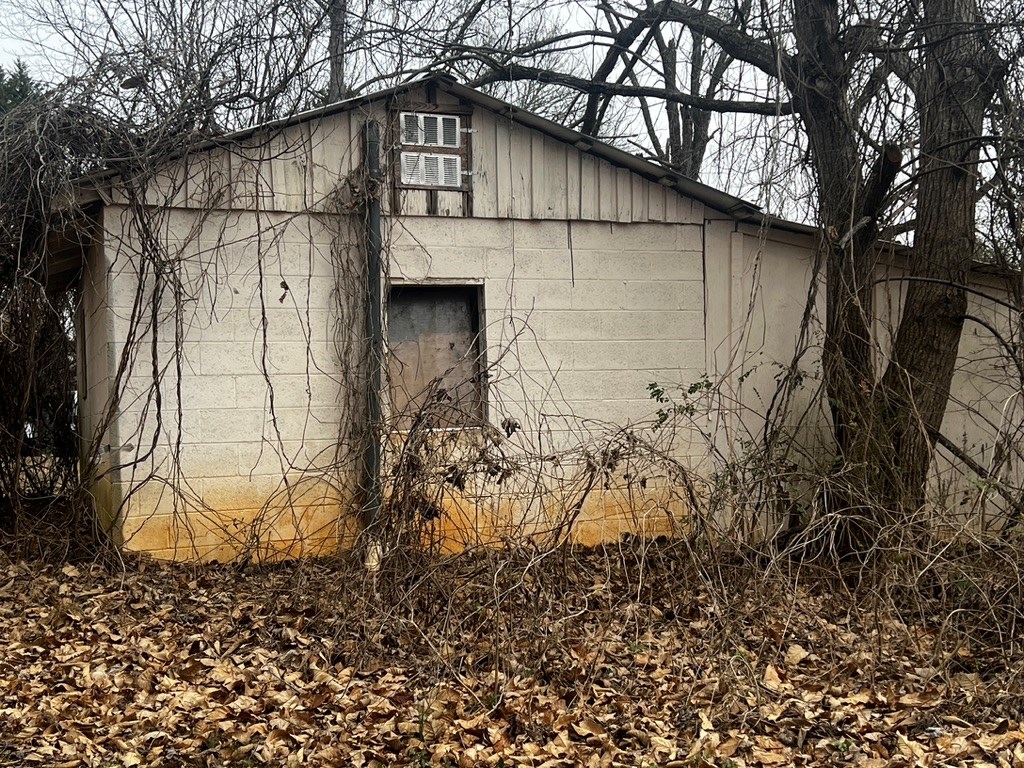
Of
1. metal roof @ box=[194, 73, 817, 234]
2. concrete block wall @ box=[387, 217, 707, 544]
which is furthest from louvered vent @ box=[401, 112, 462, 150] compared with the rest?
concrete block wall @ box=[387, 217, 707, 544]

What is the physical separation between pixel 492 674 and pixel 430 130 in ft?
15.7

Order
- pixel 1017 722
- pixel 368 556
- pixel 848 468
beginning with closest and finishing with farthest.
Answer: pixel 1017 722 → pixel 368 556 → pixel 848 468

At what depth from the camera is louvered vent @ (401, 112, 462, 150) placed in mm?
8336

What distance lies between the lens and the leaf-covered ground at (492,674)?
187 inches

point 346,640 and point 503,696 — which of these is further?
point 346,640

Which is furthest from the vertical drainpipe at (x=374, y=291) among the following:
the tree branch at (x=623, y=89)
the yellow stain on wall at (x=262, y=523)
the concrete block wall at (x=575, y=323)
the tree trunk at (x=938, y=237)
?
the tree trunk at (x=938, y=237)

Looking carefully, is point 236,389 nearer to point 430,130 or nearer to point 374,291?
point 374,291

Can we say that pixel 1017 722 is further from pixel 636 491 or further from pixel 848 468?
pixel 636 491

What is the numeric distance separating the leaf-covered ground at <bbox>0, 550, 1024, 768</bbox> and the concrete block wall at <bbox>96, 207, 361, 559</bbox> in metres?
0.88

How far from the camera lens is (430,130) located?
27.5 feet

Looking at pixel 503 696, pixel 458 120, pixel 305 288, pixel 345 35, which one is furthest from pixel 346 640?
pixel 345 35

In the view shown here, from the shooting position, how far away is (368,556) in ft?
20.8

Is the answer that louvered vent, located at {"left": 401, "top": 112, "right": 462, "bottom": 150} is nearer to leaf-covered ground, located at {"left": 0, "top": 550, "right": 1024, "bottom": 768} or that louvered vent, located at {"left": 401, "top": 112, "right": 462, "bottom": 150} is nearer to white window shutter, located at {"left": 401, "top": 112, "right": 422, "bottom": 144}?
white window shutter, located at {"left": 401, "top": 112, "right": 422, "bottom": 144}

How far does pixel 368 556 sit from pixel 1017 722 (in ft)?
12.5
